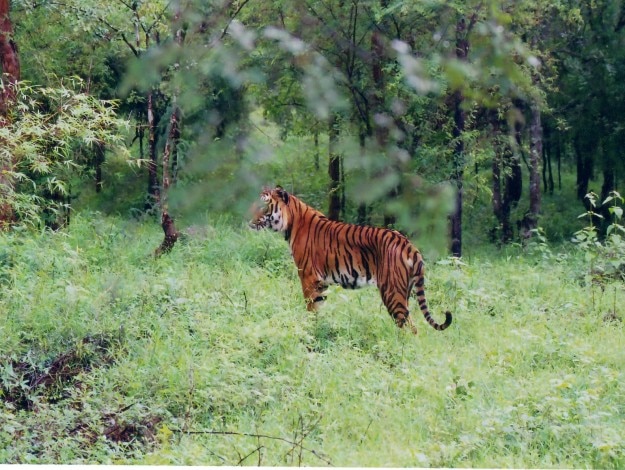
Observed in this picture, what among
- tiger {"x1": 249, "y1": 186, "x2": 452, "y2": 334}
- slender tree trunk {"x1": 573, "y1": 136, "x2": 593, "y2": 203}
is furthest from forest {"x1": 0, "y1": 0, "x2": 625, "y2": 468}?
slender tree trunk {"x1": 573, "y1": 136, "x2": 593, "y2": 203}

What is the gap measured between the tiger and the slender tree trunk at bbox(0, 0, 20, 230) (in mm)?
1519

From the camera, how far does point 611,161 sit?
26.3ft

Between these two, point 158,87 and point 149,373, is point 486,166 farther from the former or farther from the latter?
point 149,373

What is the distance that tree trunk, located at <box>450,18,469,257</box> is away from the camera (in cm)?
548

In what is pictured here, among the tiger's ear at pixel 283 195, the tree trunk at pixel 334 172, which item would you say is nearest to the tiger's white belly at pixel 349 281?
the tree trunk at pixel 334 172

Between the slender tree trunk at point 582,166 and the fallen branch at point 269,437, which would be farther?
the slender tree trunk at point 582,166

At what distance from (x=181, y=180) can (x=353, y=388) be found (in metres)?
2.50

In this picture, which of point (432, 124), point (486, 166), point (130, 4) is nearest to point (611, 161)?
point (486, 166)

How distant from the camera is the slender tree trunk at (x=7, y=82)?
427cm

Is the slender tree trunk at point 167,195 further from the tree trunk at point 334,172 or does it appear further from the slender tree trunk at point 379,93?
the slender tree trunk at point 379,93

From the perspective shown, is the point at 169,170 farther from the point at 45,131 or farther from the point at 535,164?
the point at 535,164

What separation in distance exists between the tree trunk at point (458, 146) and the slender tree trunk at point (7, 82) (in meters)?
2.79

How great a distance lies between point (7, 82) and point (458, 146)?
9.99 ft

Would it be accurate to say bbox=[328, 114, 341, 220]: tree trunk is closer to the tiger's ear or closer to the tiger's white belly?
the tiger's ear
